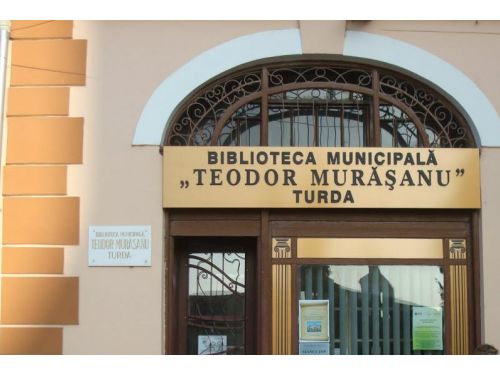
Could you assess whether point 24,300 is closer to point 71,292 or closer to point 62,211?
point 71,292

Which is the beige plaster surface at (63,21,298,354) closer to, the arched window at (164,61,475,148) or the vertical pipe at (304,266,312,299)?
the arched window at (164,61,475,148)

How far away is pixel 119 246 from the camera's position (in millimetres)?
6430

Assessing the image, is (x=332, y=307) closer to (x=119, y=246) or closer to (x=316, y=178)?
(x=316, y=178)

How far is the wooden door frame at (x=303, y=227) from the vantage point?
21.7 feet

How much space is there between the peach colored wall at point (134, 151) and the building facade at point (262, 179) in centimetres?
1

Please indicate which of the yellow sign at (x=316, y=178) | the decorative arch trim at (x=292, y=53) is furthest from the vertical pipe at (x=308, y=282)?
the decorative arch trim at (x=292, y=53)

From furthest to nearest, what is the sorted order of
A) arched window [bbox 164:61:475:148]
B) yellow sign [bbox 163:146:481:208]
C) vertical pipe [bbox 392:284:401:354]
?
arched window [bbox 164:61:475:148], vertical pipe [bbox 392:284:401:354], yellow sign [bbox 163:146:481:208]

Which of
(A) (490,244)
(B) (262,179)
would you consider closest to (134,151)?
(B) (262,179)

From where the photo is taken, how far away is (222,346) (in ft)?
22.7

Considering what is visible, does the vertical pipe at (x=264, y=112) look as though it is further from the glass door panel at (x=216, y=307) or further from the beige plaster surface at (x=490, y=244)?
the beige plaster surface at (x=490, y=244)

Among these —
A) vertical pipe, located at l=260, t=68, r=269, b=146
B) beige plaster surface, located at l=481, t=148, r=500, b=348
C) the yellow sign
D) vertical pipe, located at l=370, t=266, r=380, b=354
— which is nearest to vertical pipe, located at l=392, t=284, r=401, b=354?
vertical pipe, located at l=370, t=266, r=380, b=354

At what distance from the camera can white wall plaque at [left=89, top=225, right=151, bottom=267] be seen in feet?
21.1

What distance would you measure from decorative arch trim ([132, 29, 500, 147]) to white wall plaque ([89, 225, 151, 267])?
77 cm

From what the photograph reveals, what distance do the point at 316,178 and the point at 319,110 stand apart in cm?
71
